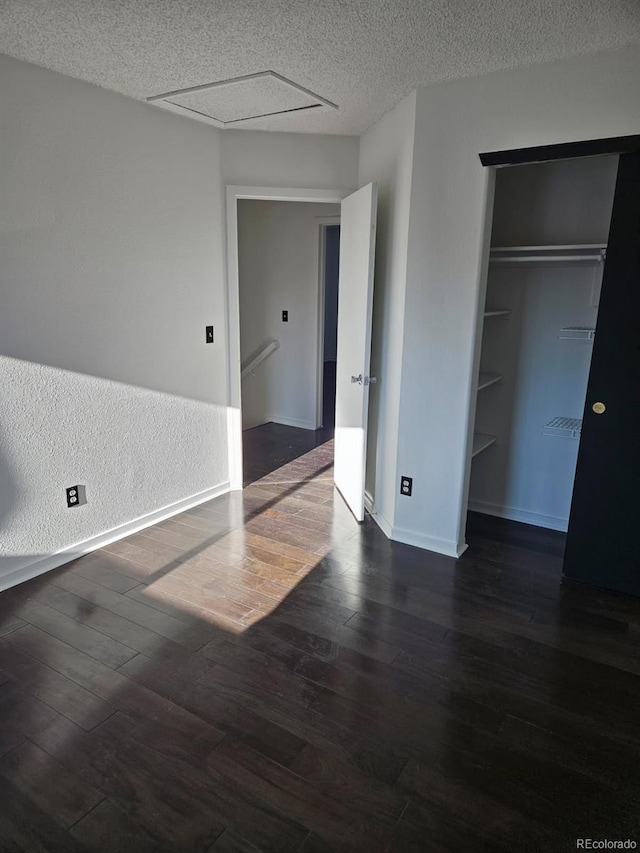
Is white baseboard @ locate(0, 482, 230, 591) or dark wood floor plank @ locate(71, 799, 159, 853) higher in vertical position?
white baseboard @ locate(0, 482, 230, 591)

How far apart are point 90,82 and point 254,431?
3.46 meters

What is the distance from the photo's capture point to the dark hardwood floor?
1572 mm

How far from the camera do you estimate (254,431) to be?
5699 mm

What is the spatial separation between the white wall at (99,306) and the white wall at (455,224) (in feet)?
4.70

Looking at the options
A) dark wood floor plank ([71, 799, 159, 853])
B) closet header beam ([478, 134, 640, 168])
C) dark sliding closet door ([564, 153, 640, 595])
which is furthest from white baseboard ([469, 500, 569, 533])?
dark wood floor plank ([71, 799, 159, 853])

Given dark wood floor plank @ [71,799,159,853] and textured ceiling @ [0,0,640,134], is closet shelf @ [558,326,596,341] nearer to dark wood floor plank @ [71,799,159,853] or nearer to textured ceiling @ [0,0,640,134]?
textured ceiling @ [0,0,640,134]

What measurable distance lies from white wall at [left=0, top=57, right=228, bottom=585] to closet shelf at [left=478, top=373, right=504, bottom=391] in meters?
1.77

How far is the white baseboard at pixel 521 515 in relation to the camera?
3492 mm

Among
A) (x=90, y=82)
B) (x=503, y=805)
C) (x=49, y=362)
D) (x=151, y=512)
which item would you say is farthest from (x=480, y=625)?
(x=90, y=82)

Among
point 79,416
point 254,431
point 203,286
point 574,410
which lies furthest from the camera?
point 254,431

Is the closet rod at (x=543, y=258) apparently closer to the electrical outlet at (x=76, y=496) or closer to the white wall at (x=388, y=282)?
the white wall at (x=388, y=282)

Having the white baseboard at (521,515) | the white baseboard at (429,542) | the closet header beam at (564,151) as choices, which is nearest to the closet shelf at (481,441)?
the white baseboard at (521,515)

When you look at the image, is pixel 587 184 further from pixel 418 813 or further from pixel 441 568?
pixel 418 813

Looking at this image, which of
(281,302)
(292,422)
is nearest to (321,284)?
(281,302)
